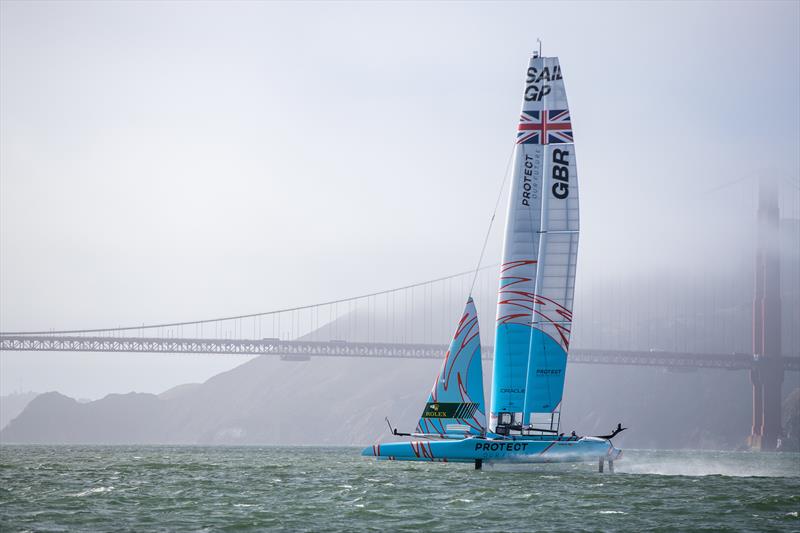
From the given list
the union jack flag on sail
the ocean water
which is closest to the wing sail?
the union jack flag on sail

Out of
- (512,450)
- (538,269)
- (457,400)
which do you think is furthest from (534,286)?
(512,450)

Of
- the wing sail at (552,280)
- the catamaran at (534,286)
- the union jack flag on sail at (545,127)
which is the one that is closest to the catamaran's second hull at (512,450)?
the catamaran at (534,286)

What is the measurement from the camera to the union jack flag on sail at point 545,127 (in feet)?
105

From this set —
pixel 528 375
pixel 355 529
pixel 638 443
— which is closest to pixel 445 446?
pixel 528 375

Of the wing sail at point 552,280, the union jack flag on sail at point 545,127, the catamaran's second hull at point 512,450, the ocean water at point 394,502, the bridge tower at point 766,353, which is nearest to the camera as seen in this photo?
the ocean water at point 394,502

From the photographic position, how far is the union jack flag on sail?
3212cm

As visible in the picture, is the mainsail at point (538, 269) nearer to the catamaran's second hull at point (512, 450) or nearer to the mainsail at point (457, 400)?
the mainsail at point (457, 400)

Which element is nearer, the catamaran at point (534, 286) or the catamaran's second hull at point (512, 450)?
the catamaran's second hull at point (512, 450)

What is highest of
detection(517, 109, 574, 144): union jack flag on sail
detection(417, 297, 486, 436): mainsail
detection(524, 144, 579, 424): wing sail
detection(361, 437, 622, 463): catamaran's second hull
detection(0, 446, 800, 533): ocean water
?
detection(517, 109, 574, 144): union jack flag on sail

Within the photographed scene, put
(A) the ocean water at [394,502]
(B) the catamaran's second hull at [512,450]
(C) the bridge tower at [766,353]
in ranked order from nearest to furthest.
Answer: (A) the ocean water at [394,502]
(B) the catamaran's second hull at [512,450]
(C) the bridge tower at [766,353]

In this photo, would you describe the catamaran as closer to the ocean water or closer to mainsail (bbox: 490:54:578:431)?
mainsail (bbox: 490:54:578:431)

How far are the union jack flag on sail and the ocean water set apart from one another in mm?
9090

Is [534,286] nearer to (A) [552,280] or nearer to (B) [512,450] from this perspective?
(A) [552,280]

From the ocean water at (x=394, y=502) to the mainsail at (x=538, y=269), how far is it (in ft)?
7.49
